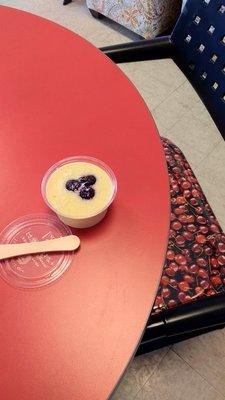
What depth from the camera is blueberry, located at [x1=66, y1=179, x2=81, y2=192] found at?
0.64 m

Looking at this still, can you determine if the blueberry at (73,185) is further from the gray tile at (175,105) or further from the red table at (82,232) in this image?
the gray tile at (175,105)

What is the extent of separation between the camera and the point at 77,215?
2.03ft

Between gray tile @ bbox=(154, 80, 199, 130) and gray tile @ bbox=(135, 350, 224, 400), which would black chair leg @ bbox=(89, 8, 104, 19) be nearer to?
gray tile @ bbox=(154, 80, 199, 130)

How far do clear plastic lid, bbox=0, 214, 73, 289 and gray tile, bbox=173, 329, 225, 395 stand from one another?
2.80 feet

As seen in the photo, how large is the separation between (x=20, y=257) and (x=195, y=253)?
1.60ft

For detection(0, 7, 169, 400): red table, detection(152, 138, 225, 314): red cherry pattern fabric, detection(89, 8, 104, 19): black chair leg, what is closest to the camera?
detection(0, 7, 169, 400): red table

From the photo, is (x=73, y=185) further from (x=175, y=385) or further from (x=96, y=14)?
(x=96, y=14)

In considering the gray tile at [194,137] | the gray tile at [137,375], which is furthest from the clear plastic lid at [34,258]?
the gray tile at [194,137]

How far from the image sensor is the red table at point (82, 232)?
548 mm

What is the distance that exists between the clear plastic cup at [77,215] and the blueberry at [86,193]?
0.10ft

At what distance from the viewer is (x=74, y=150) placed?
30.0 inches

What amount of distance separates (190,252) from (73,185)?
441 millimetres

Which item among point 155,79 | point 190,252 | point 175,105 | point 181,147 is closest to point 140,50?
point 190,252

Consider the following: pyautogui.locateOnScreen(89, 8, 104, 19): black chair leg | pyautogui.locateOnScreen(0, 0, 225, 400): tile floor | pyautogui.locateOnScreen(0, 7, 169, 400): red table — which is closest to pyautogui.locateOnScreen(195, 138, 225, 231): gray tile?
pyautogui.locateOnScreen(0, 0, 225, 400): tile floor
